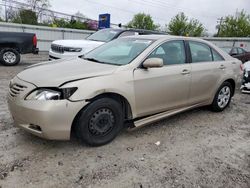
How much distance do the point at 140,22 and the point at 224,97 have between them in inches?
1425

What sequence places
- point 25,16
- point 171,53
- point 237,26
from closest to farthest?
point 171,53
point 25,16
point 237,26

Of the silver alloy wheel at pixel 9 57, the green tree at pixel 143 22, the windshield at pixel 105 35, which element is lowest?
the silver alloy wheel at pixel 9 57

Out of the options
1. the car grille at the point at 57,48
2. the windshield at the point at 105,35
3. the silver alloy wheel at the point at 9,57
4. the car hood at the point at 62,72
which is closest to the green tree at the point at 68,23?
the silver alloy wheel at the point at 9,57

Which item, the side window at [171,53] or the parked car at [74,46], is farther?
the parked car at [74,46]

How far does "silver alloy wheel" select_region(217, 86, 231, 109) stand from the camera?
15.9 ft

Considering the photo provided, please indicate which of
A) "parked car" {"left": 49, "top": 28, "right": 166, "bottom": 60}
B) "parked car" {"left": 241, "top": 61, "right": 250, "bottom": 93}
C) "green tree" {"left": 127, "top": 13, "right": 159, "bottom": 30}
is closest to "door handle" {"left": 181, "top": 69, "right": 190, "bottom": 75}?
"parked car" {"left": 241, "top": 61, "right": 250, "bottom": 93}

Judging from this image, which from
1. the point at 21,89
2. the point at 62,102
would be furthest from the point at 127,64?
the point at 21,89

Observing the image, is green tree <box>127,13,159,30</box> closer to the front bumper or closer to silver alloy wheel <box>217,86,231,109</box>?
silver alloy wheel <box>217,86,231,109</box>

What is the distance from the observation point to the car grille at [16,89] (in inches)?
114

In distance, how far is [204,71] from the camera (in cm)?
425

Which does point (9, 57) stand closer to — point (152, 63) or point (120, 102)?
point (120, 102)

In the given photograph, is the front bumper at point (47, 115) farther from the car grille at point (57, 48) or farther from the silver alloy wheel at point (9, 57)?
the silver alloy wheel at point (9, 57)

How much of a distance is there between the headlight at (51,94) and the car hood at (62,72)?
0.07m

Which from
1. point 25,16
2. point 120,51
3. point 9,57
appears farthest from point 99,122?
point 25,16
